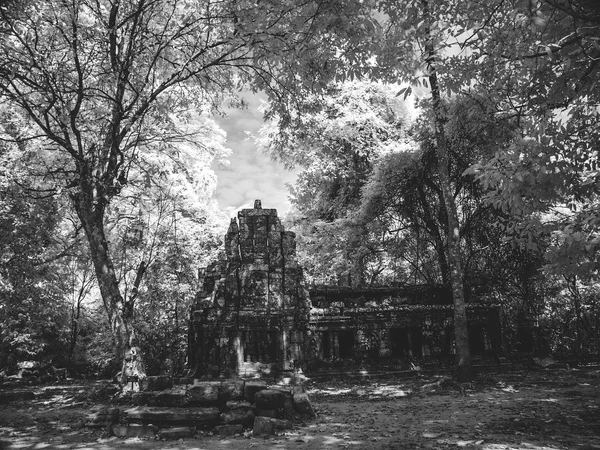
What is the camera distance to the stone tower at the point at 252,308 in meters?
12.8

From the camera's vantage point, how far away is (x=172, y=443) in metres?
6.38

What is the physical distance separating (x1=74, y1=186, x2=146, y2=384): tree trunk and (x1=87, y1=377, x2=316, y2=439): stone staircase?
4.01 feet

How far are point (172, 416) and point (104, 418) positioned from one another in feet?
3.93

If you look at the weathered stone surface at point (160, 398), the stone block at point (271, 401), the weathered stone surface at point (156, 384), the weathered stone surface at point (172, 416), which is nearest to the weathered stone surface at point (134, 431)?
the weathered stone surface at point (172, 416)

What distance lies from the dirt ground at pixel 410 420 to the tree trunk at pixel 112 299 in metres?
1.31

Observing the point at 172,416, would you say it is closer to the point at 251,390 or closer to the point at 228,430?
the point at 228,430

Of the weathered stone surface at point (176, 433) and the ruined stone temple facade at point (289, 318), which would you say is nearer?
the weathered stone surface at point (176, 433)

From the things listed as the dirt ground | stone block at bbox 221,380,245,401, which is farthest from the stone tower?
stone block at bbox 221,380,245,401

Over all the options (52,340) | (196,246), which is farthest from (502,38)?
(52,340)

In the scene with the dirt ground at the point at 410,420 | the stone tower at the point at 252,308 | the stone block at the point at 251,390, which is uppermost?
the stone tower at the point at 252,308

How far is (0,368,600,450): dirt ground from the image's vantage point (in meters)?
6.09

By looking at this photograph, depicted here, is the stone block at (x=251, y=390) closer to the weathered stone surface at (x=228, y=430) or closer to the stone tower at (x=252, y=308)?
the weathered stone surface at (x=228, y=430)

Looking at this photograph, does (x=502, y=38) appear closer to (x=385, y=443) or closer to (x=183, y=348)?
(x=385, y=443)

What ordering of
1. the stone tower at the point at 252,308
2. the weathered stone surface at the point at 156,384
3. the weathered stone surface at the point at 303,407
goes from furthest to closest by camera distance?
1. the stone tower at the point at 252,308
2. the weathered stone surface at the point at 156,384
3. the weathered stone surface at the point at 303,407
